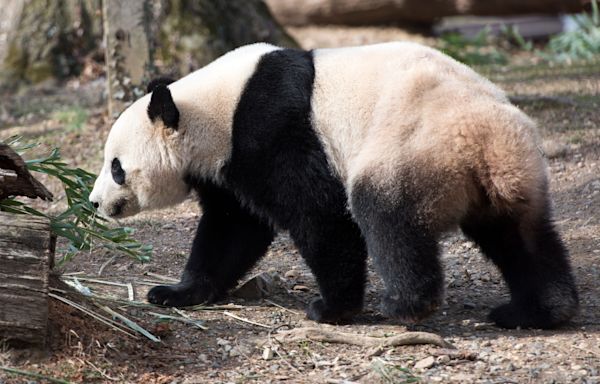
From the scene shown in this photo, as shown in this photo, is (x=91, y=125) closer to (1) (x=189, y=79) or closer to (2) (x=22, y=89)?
(2) (x=22, y=89)

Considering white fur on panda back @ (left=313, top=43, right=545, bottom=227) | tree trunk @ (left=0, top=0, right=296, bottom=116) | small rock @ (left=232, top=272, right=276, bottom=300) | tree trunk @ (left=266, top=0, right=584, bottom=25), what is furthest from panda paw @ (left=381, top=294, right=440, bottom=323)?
tree trunk @ (left=266, top=0, right=584, bottom=25)

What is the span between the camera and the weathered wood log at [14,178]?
12.7ft

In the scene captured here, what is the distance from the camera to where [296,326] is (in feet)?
15.0

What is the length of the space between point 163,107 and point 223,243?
0.88 m

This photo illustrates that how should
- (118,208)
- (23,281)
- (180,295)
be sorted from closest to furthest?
(23,281)
(180,295)
(118,208)

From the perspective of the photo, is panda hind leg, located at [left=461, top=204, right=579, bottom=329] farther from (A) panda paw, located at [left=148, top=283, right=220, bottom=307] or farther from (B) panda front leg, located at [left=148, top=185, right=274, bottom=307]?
(A) panda paw, located at [left=148, top=283, right=220, bottom=307]

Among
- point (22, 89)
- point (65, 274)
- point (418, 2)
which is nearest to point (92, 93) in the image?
point (22, 89)

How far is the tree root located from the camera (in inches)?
164

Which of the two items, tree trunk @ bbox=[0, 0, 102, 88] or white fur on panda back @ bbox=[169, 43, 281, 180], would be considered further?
tree trunk @ bbox=[0, 0, 102, 88]

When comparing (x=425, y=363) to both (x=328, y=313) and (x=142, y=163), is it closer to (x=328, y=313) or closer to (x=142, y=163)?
(x=328, y=313)

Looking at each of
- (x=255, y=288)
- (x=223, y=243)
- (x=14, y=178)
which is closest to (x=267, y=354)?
(x=255, y=288)

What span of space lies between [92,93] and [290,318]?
6.46 m

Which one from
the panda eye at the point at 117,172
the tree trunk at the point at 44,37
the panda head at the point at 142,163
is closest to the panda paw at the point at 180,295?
the panda head at the point at 142,163

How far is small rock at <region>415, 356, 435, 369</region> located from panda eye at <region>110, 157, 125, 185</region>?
6.38ft
